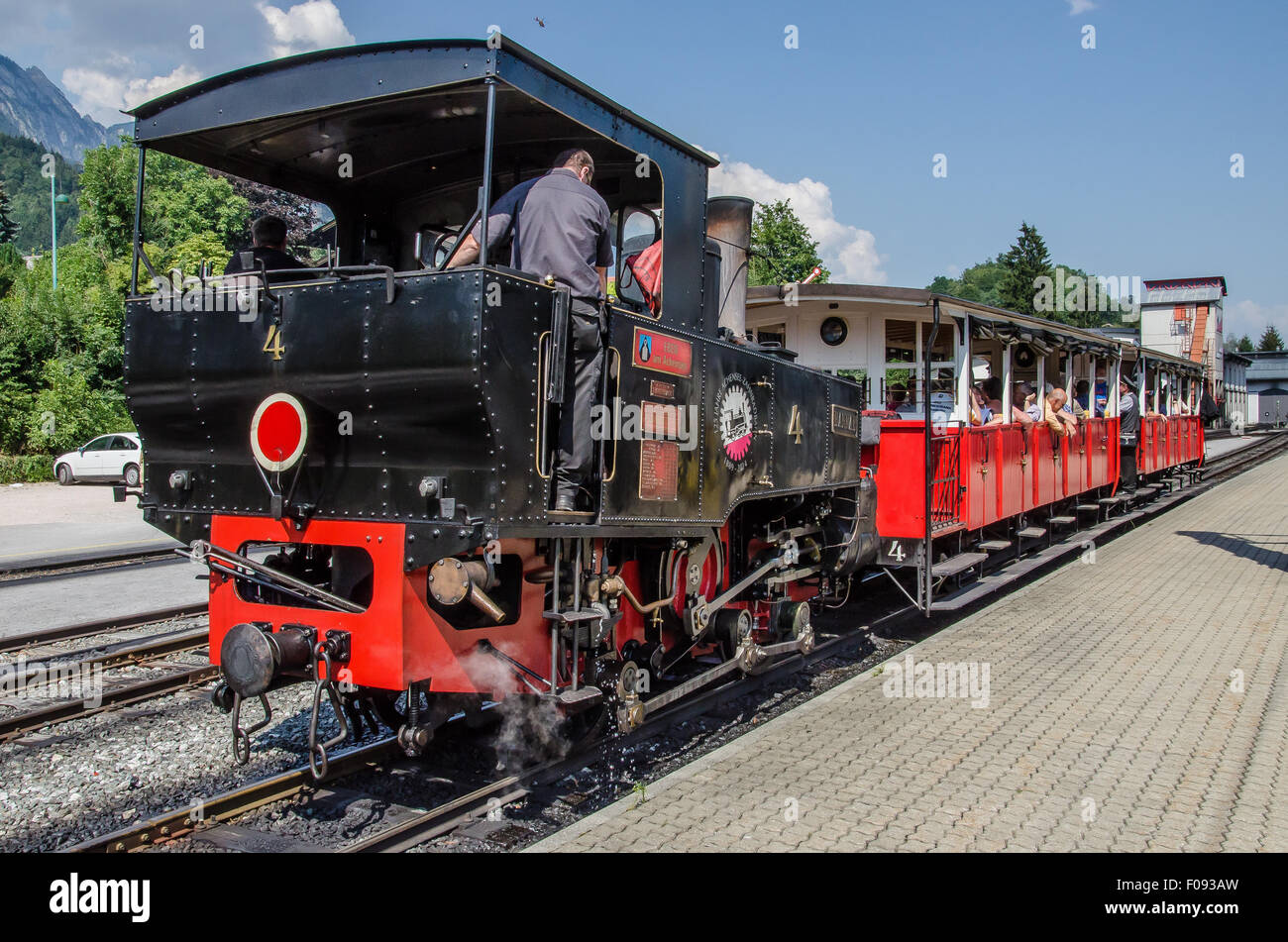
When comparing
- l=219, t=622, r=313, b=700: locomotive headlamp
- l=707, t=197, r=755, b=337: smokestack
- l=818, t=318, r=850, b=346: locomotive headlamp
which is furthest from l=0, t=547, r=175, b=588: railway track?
l=707, t=197, r=755, b=337: smokestack

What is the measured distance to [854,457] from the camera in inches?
298

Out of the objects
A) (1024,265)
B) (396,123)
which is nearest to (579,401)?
(396,123)

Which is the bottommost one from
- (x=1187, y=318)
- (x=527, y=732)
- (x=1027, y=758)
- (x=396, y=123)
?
(x=1027, y=758)

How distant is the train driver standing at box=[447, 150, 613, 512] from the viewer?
4.18 meters

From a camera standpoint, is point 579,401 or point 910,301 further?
point 910,301

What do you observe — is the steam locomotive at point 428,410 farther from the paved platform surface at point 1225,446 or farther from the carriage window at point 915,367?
the paved platform surface at point 1225,446

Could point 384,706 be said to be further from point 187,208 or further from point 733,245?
point 187,208

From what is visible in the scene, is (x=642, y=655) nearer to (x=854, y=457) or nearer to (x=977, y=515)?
(x=854, y=457)

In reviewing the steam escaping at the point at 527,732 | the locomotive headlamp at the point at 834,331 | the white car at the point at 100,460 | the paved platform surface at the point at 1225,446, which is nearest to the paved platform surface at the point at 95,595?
the steam escaping at the point at 527,732

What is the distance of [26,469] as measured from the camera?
2619 centimetres

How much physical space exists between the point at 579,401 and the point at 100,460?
83.6ft

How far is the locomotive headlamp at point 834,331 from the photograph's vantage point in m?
9.90

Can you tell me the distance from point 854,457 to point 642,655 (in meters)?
2.97
